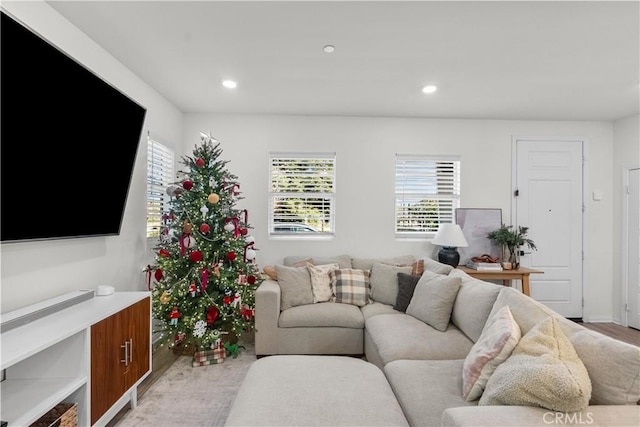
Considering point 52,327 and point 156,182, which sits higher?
point 156,182

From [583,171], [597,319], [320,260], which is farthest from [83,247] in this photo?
[597,319]

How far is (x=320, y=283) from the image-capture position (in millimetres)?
3215

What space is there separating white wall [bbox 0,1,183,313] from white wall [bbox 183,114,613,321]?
98cm

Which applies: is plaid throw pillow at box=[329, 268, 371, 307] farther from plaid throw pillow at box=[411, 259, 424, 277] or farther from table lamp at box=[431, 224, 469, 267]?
table lamp at box=[431, 224, 469, 267]

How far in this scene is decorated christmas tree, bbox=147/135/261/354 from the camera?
271cm

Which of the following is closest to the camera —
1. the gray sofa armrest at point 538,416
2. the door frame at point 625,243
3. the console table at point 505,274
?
the gray sofa armrest at point 538,416

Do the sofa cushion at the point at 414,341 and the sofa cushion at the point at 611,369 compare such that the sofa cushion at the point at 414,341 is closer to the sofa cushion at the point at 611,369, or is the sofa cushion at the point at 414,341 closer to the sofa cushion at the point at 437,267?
the sofa cushion at the point at 437,267

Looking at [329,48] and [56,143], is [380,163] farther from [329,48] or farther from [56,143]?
[56,143]

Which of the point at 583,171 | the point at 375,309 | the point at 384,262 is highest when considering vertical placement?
the point at 583,171

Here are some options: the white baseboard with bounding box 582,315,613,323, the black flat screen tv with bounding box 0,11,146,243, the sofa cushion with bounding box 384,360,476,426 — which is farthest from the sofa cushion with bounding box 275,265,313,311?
the white baseboard with bounding box 582,315,613,323

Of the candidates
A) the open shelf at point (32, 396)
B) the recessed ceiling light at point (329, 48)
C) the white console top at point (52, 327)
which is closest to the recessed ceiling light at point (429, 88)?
the recessed ceiling light at point (329, 48)

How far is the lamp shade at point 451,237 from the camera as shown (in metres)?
3.56

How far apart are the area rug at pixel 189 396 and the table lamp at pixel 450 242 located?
2450 mm

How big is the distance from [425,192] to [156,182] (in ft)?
10.7
